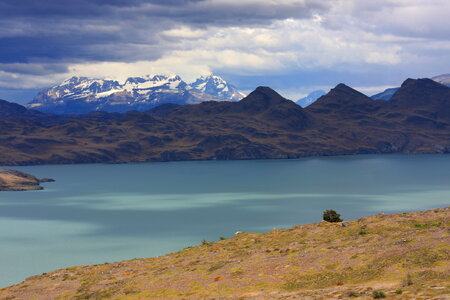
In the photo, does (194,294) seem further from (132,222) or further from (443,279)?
(132,222)

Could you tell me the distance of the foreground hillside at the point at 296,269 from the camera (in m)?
39.1

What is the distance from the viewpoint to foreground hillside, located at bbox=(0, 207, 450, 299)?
39094 mm

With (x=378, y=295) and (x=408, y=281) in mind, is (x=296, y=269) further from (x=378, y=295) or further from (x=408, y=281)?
(x=378, y=295)

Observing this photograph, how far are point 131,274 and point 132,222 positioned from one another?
143 m

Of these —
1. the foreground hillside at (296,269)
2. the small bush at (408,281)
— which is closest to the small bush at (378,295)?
the foreground hillside at (296,269)

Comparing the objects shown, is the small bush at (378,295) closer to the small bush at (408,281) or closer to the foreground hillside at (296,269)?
the foreground hillside at (296,269)

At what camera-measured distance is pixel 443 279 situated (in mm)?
36531

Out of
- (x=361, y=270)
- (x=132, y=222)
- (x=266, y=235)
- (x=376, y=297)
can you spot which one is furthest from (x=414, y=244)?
(x=132, y=222)

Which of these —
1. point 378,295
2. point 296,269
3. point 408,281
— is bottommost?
point 296,269

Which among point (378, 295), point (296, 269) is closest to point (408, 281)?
point (378, 295)

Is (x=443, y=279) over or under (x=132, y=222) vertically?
over

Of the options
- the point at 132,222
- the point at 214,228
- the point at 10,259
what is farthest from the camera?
the point at 132,222

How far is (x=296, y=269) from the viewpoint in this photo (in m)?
46.9

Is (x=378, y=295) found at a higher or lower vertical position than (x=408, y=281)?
lower
